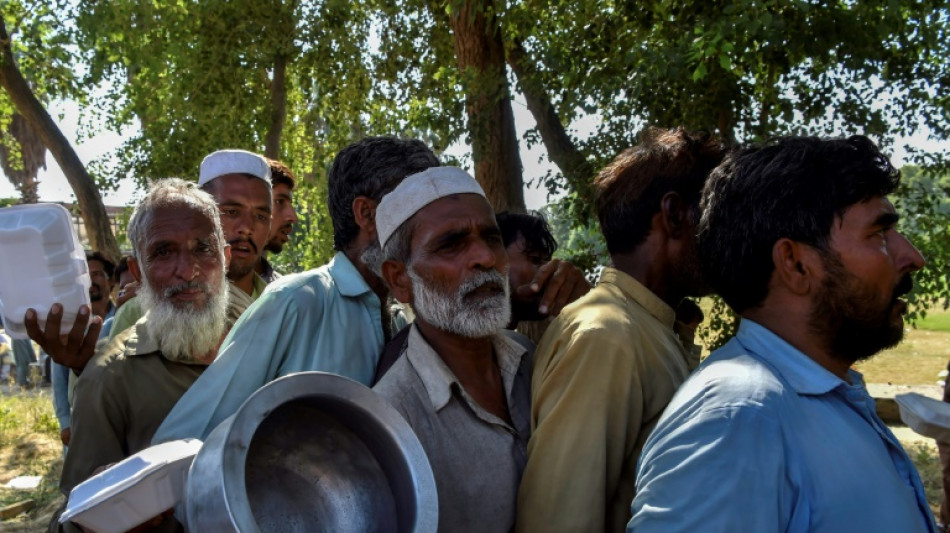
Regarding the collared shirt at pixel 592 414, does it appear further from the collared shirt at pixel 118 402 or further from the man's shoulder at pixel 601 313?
the collared shirt at pixel 118 402

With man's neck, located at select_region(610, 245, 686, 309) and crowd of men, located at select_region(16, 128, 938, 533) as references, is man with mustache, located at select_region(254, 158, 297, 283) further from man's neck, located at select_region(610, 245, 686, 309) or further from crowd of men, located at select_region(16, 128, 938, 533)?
man's neck, located at select_region(610, 245, 686, 309)

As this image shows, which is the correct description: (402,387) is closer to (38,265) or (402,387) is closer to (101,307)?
(38,265)

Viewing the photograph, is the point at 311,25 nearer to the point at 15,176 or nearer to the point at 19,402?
the point at 19,402

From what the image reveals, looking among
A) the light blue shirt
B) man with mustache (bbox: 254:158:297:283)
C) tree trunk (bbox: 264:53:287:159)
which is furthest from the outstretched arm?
tree trunk (bbox: 264:53:287:159)

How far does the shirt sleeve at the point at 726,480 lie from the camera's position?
1.58 metres

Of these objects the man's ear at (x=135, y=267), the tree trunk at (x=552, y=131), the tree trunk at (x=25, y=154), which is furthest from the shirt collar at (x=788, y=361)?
the tree trunk at (x=25, y=154)

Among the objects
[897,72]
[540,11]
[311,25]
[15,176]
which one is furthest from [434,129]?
[15,176]

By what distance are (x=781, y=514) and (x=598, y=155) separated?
6746mm

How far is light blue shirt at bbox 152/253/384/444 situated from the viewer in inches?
92.2

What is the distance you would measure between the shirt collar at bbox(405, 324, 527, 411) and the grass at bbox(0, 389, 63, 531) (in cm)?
597

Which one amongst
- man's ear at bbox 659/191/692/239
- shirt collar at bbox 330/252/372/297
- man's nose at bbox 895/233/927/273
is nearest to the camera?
man's nose at bbox 895/233/927/273

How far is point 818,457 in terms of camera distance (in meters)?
1.61

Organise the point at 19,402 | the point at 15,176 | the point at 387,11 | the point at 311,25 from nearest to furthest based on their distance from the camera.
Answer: the point at 387,11
the point at 311,25
the point at 19,402
the point at 15,176

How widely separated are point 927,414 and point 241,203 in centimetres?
263
